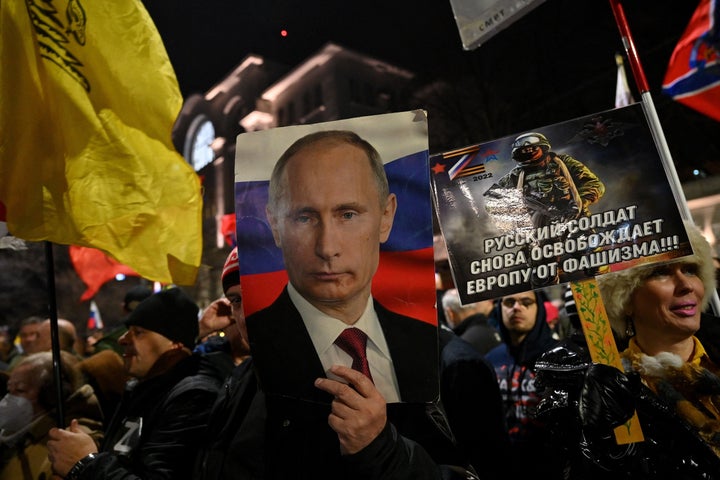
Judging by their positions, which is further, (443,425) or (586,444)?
(586,444)

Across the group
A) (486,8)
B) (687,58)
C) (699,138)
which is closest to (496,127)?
(699,138)

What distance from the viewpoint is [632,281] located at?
2242 millimetres

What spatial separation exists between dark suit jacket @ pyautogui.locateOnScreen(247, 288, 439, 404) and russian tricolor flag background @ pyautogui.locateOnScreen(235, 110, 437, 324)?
39 millimetres

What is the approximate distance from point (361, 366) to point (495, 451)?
5.48 feet

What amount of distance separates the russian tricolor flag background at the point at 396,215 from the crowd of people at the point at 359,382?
0.04 m

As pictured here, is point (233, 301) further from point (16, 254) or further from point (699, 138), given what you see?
point (699, 138)

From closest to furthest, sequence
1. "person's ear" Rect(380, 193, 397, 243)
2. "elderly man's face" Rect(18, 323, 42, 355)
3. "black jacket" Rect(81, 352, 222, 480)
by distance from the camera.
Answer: "person's ear" Rect(380, 193, 397, 243) → "black jacket" Rect(81, 352, 222, 480) → "elderly man's face" Rect(18, 323, 42, 355)

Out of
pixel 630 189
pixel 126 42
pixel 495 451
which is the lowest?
pixel 495 451

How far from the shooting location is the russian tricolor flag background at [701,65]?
4508 millimetres

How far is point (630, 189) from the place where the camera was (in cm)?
207

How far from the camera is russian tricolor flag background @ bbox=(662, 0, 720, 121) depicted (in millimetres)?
4508

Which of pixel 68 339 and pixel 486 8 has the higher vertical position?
pixel 486 8

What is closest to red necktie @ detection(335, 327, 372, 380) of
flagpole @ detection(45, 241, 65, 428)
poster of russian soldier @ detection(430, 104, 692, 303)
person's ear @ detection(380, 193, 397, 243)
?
person's ear @ detection(380, 193, 397, 243)

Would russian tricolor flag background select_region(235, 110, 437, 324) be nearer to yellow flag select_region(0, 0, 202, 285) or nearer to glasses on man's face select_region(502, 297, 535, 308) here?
yellow flag select_region(0, 0, 202, 285)
